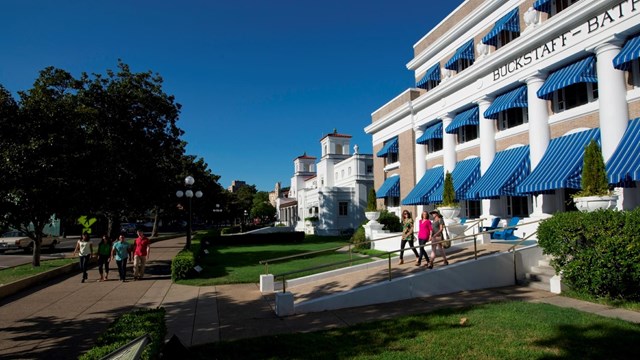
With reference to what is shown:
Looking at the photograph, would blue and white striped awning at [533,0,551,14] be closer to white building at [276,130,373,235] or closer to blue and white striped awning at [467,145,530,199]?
blue and white striped awning at [467,145,530,199]

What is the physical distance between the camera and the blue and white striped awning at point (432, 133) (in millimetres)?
22953

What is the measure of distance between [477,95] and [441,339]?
50.5 ft

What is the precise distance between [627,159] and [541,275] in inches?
A: 163

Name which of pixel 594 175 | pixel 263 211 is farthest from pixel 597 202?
pixel 263 211

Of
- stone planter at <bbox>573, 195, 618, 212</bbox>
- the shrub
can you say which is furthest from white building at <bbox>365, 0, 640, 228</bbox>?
stone planter at <bbox>573, 195, 618, 212</bbox>

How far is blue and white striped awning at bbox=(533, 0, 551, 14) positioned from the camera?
1561 centimetres

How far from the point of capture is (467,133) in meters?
21.6

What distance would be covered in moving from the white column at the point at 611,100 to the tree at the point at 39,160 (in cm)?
1806

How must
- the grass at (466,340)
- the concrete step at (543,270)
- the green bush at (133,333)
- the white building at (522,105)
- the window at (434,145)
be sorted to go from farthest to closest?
the window at (434,145), the white building at (522,105), the concrete step at (543,270), the grass at (466,340), the green bush at (133,333)

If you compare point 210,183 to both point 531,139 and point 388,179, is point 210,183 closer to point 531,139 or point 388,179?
point 388,179

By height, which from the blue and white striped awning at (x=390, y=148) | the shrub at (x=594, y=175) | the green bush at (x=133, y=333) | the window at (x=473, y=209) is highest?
the blue and white striped awning at (x=390, y=148)

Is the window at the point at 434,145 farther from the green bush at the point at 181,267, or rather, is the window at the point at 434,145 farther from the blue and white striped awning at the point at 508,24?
the green bush at the point at 181,267

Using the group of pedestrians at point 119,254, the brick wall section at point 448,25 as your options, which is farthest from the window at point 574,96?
the group of pedestrians at point 119,254

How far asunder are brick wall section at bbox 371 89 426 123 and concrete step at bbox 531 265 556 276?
55.1ft
